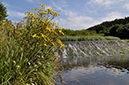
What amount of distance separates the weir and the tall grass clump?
25.7 ft

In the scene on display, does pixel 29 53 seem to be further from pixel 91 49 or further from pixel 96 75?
pixel 91 49

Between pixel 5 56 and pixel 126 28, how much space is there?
33030 millimetres

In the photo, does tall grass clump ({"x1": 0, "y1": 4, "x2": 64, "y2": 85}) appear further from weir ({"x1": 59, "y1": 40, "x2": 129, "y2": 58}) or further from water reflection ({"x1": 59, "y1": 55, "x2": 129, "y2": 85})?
weir ({"x1": 59, "y1": 40, "x2": 129, "y2": 58})

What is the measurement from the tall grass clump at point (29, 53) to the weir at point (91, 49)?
7837 millimetres

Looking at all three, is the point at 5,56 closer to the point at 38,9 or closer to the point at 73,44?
the point at 38,9

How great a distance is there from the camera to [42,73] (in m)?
3.74

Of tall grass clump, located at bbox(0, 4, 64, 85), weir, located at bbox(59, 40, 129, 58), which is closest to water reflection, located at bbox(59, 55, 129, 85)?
tall grass clump, located at bbox(0, 4, 64, 85)

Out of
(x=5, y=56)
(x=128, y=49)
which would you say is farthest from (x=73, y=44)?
(x=5, y=56)

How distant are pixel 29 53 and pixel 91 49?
37.9 ft

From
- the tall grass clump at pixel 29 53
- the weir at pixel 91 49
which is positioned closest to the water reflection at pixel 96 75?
the tall grass clump at pixel 29 53

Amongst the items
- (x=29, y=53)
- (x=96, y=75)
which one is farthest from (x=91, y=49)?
(x=29, y=53)

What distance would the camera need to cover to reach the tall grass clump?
3312 millimetres

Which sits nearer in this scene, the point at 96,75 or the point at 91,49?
the point at 96,75

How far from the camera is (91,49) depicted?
1446 cm
